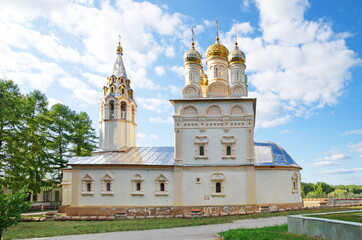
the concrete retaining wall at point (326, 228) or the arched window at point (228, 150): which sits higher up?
the arched window at point (228, 150)

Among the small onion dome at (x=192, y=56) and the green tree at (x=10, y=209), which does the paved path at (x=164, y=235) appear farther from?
the small onion dome at (x=192, y=56)

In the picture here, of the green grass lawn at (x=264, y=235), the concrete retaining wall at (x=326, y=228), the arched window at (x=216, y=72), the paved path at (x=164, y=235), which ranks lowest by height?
the paved path at (x=164, y=235)

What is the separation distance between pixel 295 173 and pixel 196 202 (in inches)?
278

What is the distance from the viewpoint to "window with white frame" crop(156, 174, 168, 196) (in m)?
20.2

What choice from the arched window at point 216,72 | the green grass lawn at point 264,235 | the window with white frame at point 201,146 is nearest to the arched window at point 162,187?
the window with white frame at point 201,146

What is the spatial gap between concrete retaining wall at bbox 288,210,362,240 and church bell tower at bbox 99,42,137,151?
632 inches

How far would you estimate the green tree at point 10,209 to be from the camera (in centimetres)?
938

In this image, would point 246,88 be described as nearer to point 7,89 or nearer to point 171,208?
point 171,208

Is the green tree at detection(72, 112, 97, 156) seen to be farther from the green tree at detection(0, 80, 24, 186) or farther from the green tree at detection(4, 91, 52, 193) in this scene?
the green tree at detection(0, 80, 24, 186)

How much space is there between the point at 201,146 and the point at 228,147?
5.88 feet

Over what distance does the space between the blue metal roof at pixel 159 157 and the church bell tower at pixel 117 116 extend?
1234mm

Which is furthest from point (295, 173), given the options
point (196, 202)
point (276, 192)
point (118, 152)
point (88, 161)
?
point (88, 161)

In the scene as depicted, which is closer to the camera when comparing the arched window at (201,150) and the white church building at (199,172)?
the white church building at (199,172)

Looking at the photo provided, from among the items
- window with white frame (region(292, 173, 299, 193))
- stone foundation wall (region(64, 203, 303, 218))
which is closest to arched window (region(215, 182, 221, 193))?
stone foundation wall (region(64, 203, 303, 218))
